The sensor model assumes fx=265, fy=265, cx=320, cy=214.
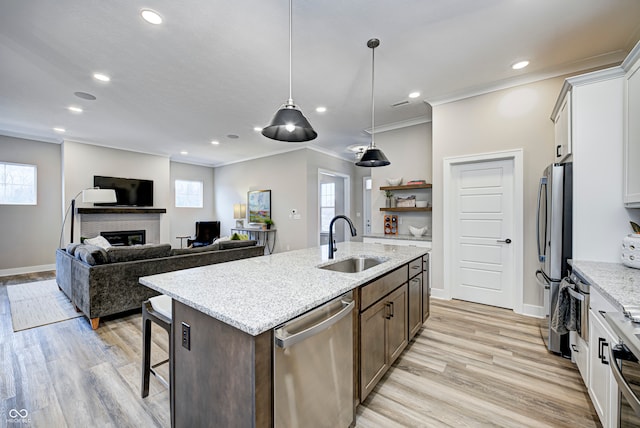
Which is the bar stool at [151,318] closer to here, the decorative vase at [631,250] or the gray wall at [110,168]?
the decorative vase at [631,250]

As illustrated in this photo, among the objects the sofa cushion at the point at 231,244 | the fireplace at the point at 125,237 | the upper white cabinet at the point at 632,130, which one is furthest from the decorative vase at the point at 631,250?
the fireplace at the point at 125,237

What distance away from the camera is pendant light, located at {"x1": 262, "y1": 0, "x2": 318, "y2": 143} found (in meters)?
1.77

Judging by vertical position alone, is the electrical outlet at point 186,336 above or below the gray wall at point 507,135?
below

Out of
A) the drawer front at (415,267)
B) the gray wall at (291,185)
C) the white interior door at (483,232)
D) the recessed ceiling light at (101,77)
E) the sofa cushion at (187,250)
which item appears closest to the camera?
the drawer front at (415,267)

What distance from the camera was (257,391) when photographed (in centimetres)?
97

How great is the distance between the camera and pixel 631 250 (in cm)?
187

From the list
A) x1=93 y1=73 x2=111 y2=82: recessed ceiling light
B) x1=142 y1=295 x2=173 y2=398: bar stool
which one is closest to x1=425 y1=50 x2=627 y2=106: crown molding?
x1=142 y1=295 x2=173 y2=398: bar stool

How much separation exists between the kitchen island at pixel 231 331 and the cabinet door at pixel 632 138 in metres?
1.98

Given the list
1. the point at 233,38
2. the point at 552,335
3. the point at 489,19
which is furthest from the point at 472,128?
the point at 233,38

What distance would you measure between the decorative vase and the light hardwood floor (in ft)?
3.13

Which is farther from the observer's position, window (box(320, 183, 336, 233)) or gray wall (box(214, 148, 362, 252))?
window (box(320, 183, 336, 233))

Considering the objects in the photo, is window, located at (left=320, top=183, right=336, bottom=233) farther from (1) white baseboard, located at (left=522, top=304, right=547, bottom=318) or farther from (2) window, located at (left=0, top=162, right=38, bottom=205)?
(2) window, located at (left=0, top=162, right=38, bottom=205)

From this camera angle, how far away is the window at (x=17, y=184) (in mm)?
5227

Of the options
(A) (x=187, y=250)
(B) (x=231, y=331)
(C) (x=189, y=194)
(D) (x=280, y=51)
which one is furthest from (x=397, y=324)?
(C) (x=189, y=194)
